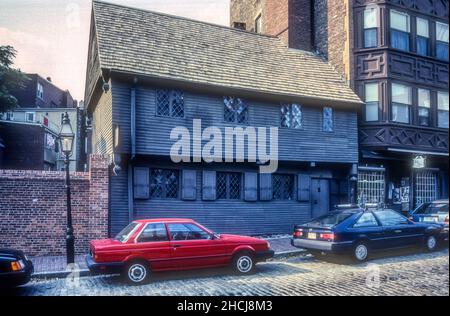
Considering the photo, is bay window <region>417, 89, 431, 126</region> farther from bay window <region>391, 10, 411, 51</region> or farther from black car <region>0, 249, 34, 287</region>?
black car <region>0, 249, 34, 287</region>

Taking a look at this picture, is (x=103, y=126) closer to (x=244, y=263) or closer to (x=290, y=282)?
(x=244, y=263)

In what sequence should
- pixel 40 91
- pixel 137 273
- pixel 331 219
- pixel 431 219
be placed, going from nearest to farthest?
1. pixel 137 273
2. pixel 331 219
3. pixel 431 219
4. pixel 40 91

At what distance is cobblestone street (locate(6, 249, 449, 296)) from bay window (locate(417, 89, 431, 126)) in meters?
8.97

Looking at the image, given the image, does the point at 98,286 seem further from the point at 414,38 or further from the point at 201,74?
the point at 414,38

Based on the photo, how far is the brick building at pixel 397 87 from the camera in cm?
1798

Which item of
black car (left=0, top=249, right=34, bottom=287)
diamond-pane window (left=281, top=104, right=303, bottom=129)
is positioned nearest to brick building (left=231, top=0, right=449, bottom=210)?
diamond-pane window (left=281, top=104, right=303, bottom=129)

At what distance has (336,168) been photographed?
59.7 feet

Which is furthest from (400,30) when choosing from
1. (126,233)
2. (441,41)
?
(126,233)

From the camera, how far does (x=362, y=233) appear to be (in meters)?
11.3

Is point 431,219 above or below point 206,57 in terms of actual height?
below

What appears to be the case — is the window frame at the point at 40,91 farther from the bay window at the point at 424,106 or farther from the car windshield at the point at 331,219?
the car windshield at the point at 331,219

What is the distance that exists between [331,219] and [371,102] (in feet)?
28.0

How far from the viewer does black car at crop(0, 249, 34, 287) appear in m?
8.48
